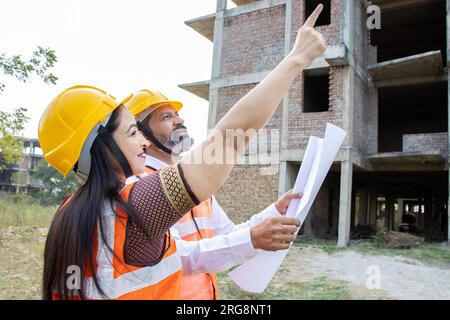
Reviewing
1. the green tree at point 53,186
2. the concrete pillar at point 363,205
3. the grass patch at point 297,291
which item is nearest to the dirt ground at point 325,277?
the grass patch at point 297,291

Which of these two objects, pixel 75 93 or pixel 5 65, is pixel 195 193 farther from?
pixel 5 65

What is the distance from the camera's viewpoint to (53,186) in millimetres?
33406

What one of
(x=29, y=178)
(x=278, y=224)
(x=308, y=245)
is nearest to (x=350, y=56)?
(x=308, y=245)

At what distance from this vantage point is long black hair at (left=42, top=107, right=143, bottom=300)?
955 millimetres

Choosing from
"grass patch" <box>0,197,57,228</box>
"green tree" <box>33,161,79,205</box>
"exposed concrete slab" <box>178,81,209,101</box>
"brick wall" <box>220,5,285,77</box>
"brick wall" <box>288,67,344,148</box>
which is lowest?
"grass patch" <box>0,197,57,228</box>

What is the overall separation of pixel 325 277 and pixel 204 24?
1025 centimetres

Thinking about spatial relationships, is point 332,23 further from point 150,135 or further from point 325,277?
point 150,135

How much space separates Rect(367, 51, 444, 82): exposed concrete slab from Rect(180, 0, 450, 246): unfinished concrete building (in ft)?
0.09

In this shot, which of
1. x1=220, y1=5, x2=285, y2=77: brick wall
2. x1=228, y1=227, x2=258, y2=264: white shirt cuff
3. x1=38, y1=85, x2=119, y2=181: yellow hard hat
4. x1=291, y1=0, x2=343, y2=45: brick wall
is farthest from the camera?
x1=220, y1=5, x2=285, y2=77: brick wall

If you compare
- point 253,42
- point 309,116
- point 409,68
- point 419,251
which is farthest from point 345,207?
point 253,42

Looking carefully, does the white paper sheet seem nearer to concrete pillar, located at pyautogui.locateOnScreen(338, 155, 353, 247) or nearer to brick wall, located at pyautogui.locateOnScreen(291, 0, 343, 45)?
concrete pillar, located at pyautogui.locateOnScreen(338, 155, 353, 247)

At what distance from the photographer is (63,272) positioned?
100cm

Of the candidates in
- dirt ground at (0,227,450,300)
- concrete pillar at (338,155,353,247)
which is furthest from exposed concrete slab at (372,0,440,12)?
dirt ground at (0,227,450,300)
